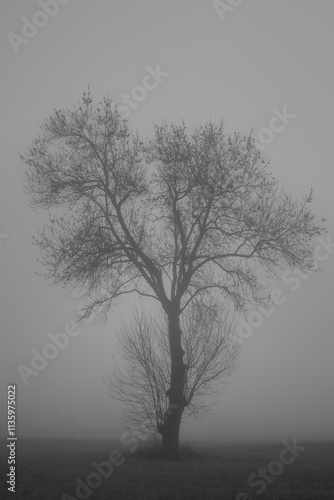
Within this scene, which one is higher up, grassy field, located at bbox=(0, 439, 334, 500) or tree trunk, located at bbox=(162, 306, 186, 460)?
tree trunk, located at bbox=(162, 306, 186, 460)

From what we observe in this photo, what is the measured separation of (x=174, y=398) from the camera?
68.0 ft

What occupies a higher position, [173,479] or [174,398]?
[174,398]

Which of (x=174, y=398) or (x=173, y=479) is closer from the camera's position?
(x=173, y=479)

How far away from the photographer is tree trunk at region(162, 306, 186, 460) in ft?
67.2

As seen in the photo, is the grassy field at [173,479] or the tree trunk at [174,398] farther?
the tree trunk at [174,398]

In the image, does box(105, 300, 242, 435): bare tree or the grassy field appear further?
box(105, 300, 242, 435): bare tree

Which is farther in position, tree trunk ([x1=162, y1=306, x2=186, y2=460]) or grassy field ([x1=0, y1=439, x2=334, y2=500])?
tree trunk ([x1=162, y1=306, x2=186, y2=460])

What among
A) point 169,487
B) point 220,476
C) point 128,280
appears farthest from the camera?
point 128,280

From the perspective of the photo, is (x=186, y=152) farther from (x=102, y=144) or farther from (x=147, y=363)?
(x=147, y=363)

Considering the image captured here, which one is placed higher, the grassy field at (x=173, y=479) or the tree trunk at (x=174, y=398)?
the tree trunk at (x=174, y=398)

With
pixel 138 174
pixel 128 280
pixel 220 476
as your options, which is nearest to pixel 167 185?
pixel 138 174

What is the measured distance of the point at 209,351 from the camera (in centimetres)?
2544

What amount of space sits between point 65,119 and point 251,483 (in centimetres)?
1618

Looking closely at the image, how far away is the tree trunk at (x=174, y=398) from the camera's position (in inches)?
806
